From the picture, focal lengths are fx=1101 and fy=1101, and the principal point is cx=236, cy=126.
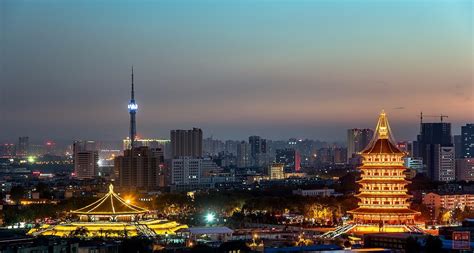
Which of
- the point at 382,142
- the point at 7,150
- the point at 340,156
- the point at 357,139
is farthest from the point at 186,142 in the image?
the point at 382,142

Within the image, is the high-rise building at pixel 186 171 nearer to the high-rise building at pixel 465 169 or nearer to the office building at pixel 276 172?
the office building at pixel 276 172

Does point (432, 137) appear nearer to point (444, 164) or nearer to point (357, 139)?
point (444, 164)

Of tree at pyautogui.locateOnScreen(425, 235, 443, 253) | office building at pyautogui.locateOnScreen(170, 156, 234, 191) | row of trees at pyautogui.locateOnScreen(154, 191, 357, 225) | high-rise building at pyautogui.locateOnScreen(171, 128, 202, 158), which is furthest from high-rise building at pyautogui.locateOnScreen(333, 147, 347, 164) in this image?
tree at pyautogui.locateOnScreen(425, 235, 443, 253)

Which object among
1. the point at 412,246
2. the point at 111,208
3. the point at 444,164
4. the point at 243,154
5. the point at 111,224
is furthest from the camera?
the point at 243,154

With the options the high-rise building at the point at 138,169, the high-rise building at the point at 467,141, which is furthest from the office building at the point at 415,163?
the high-rise building at the point at 138,169

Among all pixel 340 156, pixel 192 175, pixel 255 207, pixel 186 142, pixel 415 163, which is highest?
pixel 186 142

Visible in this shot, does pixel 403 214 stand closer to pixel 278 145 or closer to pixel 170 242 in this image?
pixel 170 242

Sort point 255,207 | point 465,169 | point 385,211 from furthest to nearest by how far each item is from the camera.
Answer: point 465,169 < point 255,207 < point 385,211

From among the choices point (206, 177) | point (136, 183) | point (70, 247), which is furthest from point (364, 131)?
point (70, 247)
